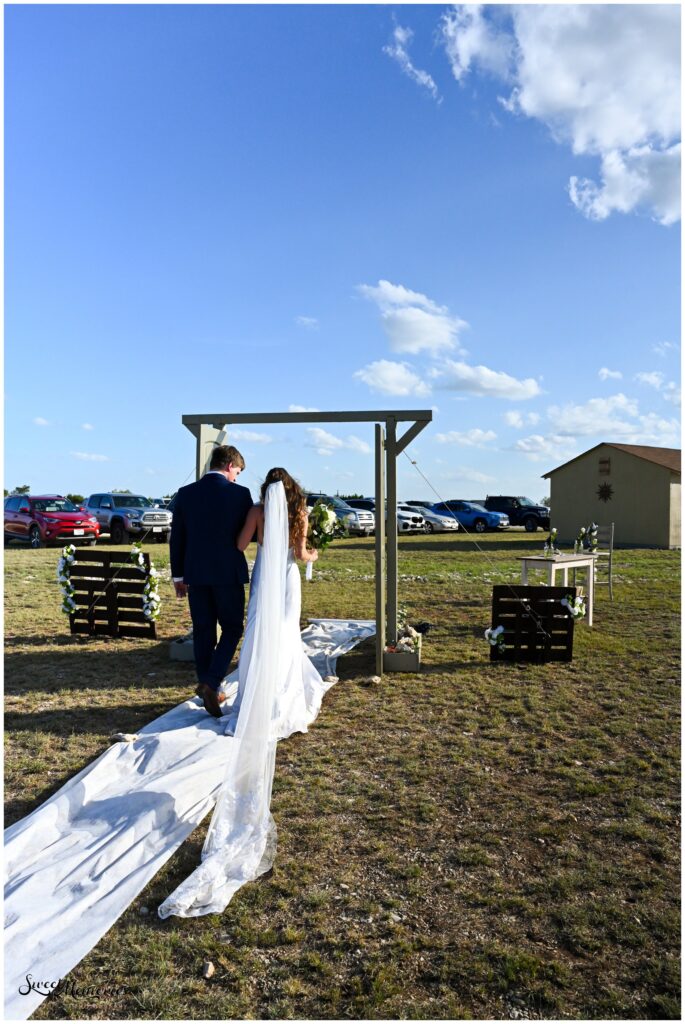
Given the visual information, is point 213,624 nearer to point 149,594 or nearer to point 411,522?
point 149,594

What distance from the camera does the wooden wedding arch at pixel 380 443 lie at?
7340 millimetres

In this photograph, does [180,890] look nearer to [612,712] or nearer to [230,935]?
[230,935]

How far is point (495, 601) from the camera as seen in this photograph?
8.16 m

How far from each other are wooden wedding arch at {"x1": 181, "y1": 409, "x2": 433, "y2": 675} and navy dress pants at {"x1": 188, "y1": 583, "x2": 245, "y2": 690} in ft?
5.36

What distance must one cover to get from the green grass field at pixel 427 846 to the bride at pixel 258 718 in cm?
12

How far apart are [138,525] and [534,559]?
18.2 meters

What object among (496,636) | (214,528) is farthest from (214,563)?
(496,636)

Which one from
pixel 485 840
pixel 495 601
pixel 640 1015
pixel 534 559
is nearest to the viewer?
pixel 640 1015

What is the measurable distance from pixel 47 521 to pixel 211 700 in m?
19.1

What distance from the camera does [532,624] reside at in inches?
321

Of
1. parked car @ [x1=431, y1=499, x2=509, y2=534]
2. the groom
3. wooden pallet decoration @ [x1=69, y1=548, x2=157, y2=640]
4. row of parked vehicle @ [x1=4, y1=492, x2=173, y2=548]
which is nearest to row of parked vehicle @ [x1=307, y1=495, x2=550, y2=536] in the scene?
parked car @ [x1=431, y1=499, x2=509, y2=534]

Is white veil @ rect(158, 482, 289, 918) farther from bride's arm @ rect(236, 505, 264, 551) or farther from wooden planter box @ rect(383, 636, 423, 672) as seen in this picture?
wooden planter box @ rect(383, 636, 423, 672)

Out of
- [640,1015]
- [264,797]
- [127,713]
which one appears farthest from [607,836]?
[127,713]

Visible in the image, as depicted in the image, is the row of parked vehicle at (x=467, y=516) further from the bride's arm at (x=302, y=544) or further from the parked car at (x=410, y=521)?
the bride's arm at (x=302, y=544)
